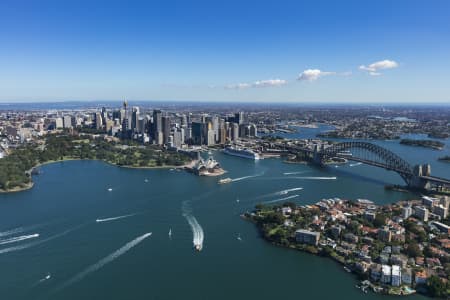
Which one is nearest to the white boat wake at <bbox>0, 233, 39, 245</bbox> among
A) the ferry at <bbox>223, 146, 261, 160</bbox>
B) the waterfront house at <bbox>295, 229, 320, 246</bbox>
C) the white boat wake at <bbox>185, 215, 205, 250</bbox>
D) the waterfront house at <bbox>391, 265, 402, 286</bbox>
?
the white boat wake at <bbox>185, 215, 205, 250</bbox>

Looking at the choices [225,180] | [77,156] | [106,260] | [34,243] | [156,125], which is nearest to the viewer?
[106,260]

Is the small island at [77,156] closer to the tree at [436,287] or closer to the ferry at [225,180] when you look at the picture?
the ferry at [225,180]

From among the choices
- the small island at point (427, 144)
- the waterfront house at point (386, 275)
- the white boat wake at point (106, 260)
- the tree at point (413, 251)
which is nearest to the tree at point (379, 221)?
the tree at point (413, 251)

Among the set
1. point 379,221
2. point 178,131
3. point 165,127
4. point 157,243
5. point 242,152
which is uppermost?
point 165,127

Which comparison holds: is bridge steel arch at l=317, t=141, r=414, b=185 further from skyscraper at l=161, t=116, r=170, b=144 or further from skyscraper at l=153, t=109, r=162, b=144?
skyscraper at l=153, t=109, r=162, b=144

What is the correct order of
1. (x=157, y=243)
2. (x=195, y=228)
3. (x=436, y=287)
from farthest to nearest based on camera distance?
1. (x=195, y=228)
2. (x=157, y=243)
3. (x=436, y=287)

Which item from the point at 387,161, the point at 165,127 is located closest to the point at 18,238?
the point at 387,161

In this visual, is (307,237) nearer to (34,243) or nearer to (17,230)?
(34,243)

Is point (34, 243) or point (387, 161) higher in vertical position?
point (387, 161)
